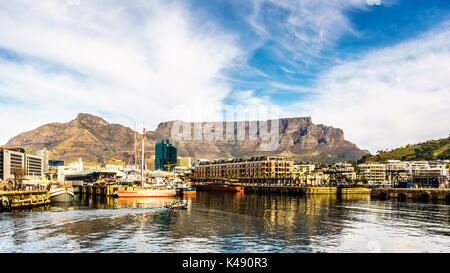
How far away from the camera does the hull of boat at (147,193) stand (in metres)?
118

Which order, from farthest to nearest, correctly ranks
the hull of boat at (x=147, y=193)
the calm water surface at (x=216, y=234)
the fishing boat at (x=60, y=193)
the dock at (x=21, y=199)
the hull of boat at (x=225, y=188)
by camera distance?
the hull of boat at (x=225, y=188), the hull of boat at (x=147, y=193), the fishing boat at (x=60, y=193), the dock at (x=21, y=199), the calm water surface at (x=216, y=234)

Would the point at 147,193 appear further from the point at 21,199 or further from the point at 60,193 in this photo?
the point at 21,199

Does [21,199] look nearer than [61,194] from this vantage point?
Yes

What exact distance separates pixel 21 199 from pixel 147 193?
49.0m

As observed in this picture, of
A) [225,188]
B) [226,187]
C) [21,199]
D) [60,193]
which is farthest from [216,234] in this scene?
[225,188]

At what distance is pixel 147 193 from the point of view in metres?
121

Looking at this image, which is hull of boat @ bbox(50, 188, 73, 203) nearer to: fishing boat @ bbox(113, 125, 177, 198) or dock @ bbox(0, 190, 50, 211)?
fishing boat @ bbox(113, 125, 177, 198)

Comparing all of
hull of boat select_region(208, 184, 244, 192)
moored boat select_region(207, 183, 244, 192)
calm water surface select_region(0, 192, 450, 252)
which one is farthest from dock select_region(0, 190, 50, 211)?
moored boat select_region(207, 183, 244, 192)

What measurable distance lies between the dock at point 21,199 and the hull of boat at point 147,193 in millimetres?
30953

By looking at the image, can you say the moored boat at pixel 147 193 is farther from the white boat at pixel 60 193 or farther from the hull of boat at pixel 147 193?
the white boat at pixel 60 193

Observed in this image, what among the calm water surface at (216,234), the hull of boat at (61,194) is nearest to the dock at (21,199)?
the calm water surface at (216,234)
